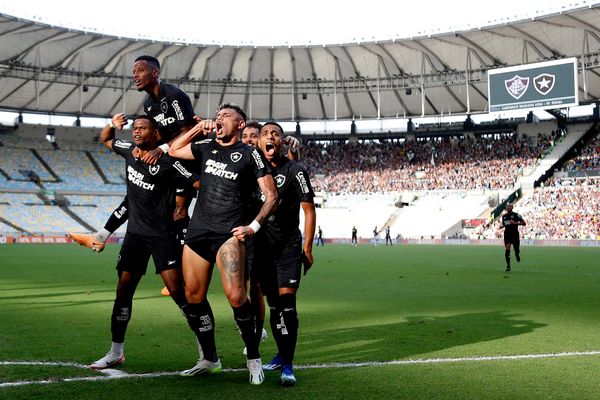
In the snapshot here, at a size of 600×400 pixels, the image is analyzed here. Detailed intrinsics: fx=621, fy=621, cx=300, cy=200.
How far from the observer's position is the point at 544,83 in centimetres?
4900

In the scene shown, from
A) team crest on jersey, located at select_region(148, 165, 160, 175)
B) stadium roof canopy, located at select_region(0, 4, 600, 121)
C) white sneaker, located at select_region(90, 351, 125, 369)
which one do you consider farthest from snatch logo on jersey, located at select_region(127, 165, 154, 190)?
stadium roof canopy, located at select_region(0, 4, 600, 121)

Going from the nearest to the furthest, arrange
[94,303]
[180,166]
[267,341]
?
[180,166]
[267,341]
[94,303]

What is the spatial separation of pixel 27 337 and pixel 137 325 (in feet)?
5.15

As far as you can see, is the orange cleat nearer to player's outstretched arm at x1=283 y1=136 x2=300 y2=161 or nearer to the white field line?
the white field line

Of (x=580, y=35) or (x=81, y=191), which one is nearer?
(x=580, y=35)

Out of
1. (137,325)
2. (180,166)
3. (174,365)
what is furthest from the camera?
(137,325)

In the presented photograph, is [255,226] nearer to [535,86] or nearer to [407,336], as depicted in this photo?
[407,336]

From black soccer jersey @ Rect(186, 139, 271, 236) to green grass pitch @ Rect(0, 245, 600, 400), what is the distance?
1.44 meters

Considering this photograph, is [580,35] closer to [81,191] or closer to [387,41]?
[387,41]

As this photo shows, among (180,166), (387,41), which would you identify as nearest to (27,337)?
(180,166)

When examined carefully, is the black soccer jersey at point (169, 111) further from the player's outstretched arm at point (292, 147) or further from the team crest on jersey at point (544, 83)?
the team crest on jersey at point (544, 83)

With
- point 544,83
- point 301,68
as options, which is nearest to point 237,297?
point 544,83

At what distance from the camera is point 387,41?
53.3 meters

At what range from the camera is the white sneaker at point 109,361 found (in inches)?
236
